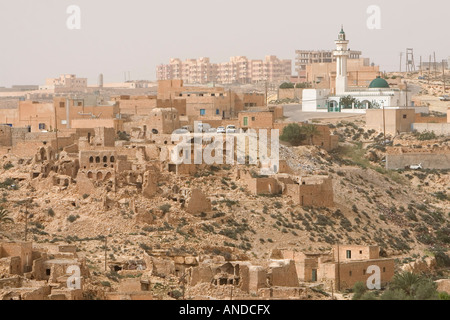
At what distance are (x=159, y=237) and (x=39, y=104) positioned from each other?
17.4 meters

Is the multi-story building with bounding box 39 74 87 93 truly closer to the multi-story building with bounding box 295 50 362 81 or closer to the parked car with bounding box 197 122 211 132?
the multi-story building with bounding box 295 50 362 81

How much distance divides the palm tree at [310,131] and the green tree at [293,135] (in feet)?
0.51

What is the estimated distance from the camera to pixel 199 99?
225 feet

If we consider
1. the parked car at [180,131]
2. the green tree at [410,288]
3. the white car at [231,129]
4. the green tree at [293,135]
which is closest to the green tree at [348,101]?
the green tree at [293,135]

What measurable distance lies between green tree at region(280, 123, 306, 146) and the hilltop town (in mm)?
78

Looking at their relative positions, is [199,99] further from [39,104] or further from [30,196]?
[30,196]

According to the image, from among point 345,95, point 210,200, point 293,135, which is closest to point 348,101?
point 345,95

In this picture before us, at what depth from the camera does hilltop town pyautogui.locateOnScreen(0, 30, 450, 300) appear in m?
44.4

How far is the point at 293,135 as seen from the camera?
2623 inches

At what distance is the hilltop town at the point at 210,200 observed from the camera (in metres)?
44.4

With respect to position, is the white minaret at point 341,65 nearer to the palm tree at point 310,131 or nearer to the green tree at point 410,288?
the palm tree at point 310,131

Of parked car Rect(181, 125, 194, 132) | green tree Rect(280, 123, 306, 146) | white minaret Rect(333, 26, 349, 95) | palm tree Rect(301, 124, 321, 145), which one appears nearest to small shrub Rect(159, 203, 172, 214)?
parked car Rect(181, 125, 194, 132)
